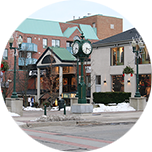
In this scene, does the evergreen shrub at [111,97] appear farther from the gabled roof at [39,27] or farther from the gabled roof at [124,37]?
the gabled roof at [39,27]

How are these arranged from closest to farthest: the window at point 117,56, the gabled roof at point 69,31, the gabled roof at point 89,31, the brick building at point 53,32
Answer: the window at point 117,56 < the brick building at point 53,32 < the gabled roof at point 69,31 < the gabled roof at point 89,31

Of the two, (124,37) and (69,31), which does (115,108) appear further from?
(69,31)

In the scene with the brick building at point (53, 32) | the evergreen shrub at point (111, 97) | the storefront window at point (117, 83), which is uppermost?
the brick building at point (53, 32)

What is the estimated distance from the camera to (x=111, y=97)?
30109 millimetres

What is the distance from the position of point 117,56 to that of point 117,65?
1.01 meters

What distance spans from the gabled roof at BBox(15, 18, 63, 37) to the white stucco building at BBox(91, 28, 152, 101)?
21359 mm

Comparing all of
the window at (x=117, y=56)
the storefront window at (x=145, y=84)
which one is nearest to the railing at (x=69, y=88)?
the window at (x=117, y=56)

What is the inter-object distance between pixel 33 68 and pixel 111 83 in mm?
17964

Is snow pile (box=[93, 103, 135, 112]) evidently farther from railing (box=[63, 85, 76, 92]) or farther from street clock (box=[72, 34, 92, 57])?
railing (box=[63, 85, 76, 92])

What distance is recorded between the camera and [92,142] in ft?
34.5

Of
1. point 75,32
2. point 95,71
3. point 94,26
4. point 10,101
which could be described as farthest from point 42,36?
point 10,101

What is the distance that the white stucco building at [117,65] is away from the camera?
107 ft

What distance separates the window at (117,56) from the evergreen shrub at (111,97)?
583 centimetres

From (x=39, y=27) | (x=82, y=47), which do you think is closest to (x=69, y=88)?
(x=39, y=27)
